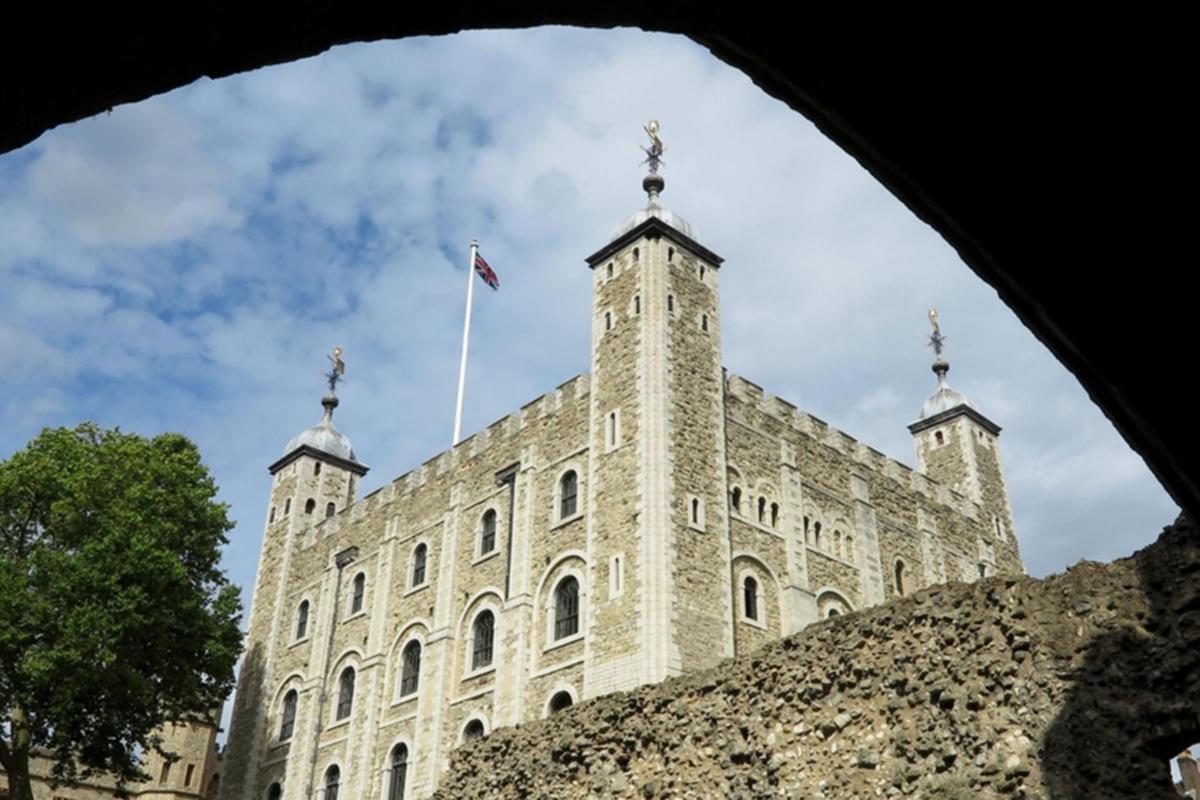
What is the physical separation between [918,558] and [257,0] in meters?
32.8

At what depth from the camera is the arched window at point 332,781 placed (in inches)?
1238

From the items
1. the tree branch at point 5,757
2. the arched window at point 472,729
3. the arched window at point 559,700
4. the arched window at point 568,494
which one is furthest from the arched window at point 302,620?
the arched window at point 559,700

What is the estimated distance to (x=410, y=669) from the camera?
102 feet

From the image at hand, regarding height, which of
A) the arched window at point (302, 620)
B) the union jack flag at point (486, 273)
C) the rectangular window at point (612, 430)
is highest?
the union jack flag at point (486, 273)

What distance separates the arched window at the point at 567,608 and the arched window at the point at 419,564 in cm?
660

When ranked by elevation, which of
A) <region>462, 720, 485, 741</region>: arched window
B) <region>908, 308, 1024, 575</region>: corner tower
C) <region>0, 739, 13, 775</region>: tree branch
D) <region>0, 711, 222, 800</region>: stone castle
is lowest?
→ <region>0, 739, 13, 775</region>: tree branch

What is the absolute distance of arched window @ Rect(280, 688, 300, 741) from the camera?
3453cm

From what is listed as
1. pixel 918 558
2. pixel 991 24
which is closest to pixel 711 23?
pixel 991 24

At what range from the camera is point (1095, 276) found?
243 centimetres

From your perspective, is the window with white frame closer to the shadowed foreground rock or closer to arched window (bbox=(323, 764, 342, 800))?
arched window (bbox=(323, 764, 342, 800))

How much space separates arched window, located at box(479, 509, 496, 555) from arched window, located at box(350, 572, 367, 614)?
5926mm

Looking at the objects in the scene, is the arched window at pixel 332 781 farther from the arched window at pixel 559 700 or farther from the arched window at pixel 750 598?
the arched window at pixel 750 598

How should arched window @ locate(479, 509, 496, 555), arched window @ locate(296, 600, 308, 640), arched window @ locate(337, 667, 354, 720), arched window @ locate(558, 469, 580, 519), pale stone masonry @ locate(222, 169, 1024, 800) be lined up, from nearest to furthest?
pale stone masonry @ locate(222, 169, 1024, 800), arched window @ locate(558, 469, 580, 519), arched window @ locate(479, 509, 496, 555), arched window @ locate(337, 667, 354, 720), arched window @ locate(296, 600, 308, 640)

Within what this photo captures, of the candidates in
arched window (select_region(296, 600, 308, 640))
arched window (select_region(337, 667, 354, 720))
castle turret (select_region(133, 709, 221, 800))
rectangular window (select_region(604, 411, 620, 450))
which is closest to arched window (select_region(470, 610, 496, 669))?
arched window (select_region(337, 667, 354, 720))
